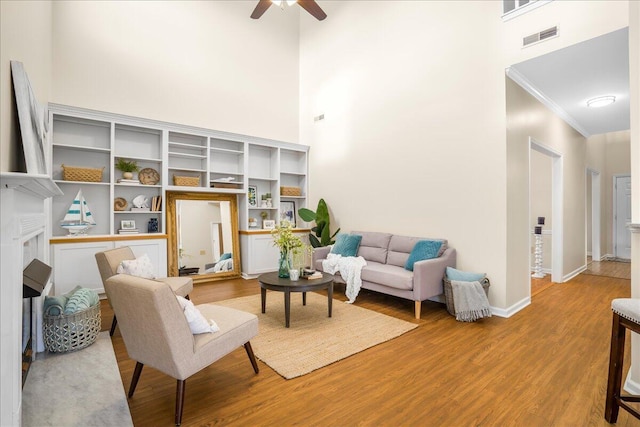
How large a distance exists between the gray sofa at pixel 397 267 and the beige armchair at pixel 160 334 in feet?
7.77

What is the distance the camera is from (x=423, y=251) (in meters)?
4.08

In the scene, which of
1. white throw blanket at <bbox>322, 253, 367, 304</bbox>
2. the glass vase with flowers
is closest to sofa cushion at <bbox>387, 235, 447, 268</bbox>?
white throw blanket at <bbox>322, 253, 367, 304</bbox>

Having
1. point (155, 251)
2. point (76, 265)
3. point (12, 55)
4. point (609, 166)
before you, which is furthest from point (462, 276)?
point (609, 166)

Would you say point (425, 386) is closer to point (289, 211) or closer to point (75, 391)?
point (75, 391)

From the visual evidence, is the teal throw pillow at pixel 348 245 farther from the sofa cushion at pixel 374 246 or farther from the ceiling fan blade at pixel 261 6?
the ceiling fan blade at pixel 261 6

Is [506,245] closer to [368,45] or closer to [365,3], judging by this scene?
[368,45]

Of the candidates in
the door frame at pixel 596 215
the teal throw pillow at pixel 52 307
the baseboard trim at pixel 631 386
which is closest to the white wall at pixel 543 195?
the door frame at pixel 596 215

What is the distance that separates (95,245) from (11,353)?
3.37 meters

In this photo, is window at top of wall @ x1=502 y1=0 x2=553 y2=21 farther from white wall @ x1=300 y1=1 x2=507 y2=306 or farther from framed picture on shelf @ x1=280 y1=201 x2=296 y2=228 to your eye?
framed picture on shelf @ x1=280 y1=201 x2=296 y2=228

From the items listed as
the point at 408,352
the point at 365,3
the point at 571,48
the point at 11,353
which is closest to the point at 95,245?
the point at 11,353

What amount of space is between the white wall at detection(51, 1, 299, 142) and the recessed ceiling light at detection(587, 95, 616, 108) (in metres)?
5.10

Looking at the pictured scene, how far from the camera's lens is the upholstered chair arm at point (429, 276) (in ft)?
12.1

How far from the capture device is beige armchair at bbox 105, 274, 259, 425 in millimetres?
1812

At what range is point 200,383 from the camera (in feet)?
7.62
